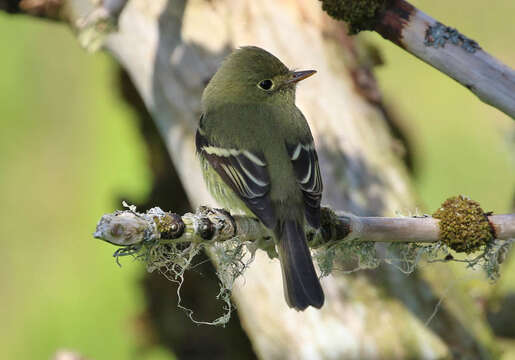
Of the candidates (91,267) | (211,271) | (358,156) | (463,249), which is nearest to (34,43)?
(91,267)

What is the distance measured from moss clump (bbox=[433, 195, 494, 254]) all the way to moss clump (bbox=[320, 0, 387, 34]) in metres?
0.89

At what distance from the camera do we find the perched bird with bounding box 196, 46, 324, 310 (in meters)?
3.40

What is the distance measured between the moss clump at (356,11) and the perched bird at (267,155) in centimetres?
49

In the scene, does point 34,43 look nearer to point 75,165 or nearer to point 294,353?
point 75,165

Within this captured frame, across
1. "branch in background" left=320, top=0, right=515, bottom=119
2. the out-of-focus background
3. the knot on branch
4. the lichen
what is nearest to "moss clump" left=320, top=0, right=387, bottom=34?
"branch in background" left=320, top=0, right=515, bottom=119

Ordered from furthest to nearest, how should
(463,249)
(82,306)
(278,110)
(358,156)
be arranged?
(82,306) → (358,156) → (278,110) → (463,249)

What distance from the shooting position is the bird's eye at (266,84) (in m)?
4.22

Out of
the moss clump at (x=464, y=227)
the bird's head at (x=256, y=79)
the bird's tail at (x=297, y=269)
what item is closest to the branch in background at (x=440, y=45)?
the moss clump at (x=464, y=227)

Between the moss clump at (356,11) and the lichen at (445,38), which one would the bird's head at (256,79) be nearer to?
the moss clump at (356,11)

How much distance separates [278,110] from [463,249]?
128 centimetres

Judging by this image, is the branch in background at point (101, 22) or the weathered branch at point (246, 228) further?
the branch in background at point (101, 22)

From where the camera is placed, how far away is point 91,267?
770 centimetres

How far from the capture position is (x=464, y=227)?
3227 millimetres

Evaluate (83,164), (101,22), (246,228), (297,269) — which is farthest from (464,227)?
(83,164)
